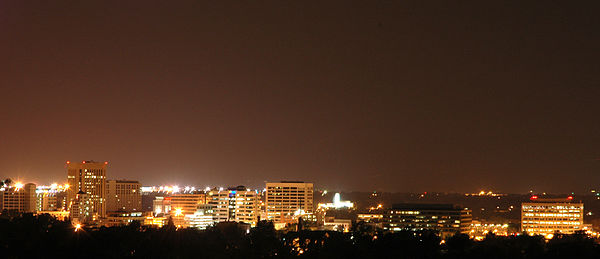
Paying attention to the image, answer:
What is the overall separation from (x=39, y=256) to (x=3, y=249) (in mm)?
2157

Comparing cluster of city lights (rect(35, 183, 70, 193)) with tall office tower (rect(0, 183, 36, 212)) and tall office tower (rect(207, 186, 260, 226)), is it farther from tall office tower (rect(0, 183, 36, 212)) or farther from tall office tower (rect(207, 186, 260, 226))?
tall office tower (rect(207, 186, 260, 226))

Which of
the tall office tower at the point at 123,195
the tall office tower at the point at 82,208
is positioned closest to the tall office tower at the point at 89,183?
the tall office tower at the point at 82,208

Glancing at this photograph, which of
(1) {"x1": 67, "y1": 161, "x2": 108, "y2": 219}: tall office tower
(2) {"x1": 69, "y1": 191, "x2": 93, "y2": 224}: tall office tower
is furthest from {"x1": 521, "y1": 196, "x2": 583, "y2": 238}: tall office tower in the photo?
(1) {"x1": 67, "y1": 161, "x2": 108, "y2": 219}: tall office tower

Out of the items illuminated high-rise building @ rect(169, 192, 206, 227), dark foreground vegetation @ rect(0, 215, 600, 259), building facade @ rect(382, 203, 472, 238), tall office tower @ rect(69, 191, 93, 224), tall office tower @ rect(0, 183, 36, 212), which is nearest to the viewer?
dark foreground vegetation @ rect(0, 215, 600, 259)

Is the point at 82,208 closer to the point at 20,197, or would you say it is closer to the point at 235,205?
the point at 20,197

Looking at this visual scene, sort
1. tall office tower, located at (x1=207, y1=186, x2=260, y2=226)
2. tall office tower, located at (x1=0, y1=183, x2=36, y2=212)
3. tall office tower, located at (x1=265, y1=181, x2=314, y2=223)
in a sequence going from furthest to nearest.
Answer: tall office tower, located at (x1=265, y1=181, x2=314, y2=223)
tall office tower, located at (x1=0, y1=183, x2=36, y2=212)
tall office tower, located at (x1=207, y1=186, x2=260, y2=226)

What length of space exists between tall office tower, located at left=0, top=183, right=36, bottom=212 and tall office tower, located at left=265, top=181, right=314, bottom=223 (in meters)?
33.9

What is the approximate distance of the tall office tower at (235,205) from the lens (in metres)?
101

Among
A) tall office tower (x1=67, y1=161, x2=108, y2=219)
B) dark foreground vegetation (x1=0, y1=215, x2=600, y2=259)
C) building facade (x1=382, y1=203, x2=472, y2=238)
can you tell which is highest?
tall office tower (x1=67, y1=161, x2=108, y2=219)

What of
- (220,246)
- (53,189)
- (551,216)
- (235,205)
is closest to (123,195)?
(53,189)

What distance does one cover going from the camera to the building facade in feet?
331

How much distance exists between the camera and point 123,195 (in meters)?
132

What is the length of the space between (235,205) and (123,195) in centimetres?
3625

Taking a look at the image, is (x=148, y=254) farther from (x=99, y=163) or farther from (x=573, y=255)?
(x=99, y=163)
